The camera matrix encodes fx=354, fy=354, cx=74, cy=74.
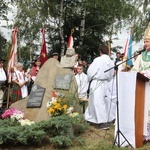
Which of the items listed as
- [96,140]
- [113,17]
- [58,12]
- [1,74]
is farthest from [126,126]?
[113,17]

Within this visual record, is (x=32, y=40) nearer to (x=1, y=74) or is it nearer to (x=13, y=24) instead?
(x=13, y=24)

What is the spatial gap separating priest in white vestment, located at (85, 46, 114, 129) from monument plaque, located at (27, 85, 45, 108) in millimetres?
1081

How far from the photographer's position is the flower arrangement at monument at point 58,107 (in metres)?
6.95

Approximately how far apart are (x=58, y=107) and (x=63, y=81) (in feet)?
3.20

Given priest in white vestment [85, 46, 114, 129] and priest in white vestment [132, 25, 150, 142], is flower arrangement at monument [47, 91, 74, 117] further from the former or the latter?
priest in white vestment [132, 25, 150, 142]

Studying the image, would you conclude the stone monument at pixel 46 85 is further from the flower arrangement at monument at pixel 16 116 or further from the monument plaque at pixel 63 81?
the flower arrangement at monument at pixel 16 116

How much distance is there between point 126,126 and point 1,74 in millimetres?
4735

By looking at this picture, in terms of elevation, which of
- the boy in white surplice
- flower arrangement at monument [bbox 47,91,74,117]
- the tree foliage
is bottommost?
flower arrangement at monument [bbox 47,91,74,117]

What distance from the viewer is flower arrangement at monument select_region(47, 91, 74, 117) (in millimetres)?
6953

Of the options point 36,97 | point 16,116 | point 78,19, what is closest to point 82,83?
point 36,97

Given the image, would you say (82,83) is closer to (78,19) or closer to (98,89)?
(98,89)

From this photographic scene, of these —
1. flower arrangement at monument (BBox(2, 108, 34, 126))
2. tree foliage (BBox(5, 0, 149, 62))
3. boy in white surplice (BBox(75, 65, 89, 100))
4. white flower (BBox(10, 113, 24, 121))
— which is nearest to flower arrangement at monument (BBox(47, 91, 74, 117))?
flower arrangement at monument (BBox(2, 108, 34, 126))

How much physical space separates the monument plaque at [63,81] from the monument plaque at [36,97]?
368 mm

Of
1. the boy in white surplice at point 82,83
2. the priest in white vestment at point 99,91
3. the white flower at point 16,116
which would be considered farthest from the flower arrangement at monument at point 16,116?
the boy in white surplice at point 82,83
